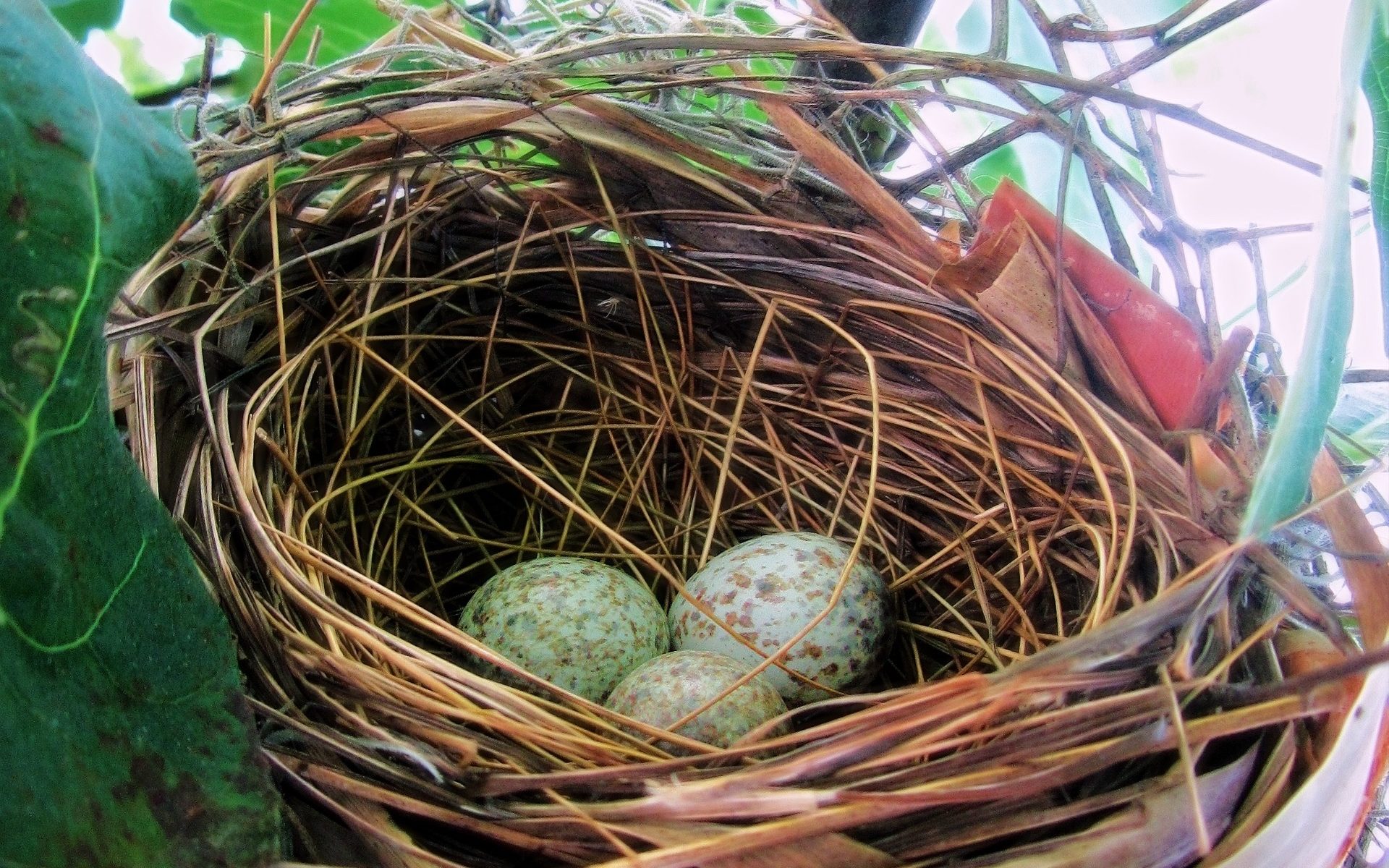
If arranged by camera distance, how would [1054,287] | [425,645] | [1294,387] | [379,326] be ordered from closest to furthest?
[1294,387], [1054,287], [425,645], [379,326]

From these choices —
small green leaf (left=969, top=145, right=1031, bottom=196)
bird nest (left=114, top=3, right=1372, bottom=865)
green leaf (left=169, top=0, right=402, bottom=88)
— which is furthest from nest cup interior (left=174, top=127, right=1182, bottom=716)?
small green leaf (left=969, top=145, right=1031, bottom=196)

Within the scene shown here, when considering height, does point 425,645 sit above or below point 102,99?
below

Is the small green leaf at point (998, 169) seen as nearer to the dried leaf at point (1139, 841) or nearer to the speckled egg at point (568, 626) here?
the speckled egg at point (568, 626)

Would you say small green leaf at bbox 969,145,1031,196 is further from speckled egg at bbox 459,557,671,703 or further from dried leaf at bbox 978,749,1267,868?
dried leaf at bbox 978,749,1267,868

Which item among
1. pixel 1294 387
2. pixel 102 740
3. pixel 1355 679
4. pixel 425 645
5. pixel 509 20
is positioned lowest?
pixel 425 645

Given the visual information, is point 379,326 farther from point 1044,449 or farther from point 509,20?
point 1044,449

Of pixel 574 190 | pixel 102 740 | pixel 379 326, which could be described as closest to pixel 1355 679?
pixel 102 740

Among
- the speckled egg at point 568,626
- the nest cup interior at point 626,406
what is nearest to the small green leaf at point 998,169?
the nest cup interior at point 626,406
